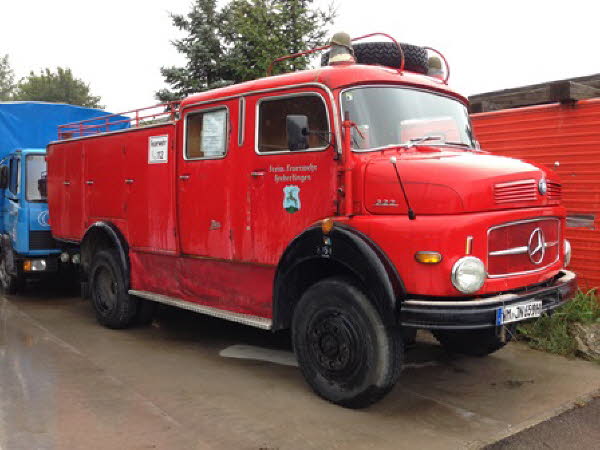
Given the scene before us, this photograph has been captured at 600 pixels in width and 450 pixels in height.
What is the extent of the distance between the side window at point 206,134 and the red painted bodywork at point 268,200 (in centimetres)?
9

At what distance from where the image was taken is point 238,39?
63.0 ft

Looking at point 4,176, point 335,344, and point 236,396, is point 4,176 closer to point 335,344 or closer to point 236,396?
point 236,396

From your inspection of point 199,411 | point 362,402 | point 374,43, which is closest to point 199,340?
point 199,411

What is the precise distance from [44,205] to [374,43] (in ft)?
20.0

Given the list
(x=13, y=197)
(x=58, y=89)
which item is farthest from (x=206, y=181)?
(x=58, y=89)

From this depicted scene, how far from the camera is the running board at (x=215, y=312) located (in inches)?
193

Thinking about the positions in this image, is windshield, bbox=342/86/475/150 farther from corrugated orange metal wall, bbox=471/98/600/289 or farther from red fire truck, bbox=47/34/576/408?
corrugated orange metal wall, bbox=471/98/600/289

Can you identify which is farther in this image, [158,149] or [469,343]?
[158,149]

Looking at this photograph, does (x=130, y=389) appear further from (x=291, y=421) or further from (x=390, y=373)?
(x=390, y=373)

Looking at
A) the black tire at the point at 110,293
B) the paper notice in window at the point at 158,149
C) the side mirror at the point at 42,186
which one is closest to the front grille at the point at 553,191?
the paper notice in window at the point at 158,149

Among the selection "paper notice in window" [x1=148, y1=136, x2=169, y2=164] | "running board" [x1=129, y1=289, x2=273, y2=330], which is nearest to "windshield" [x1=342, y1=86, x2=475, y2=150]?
"running board" [x1=129, y1=289, x2=273, y2=330]

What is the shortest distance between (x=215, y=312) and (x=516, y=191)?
290 centimetres

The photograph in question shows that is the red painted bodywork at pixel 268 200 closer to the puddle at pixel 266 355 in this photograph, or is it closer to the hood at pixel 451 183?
the hood at pixel 451 183

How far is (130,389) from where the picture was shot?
189 inches
